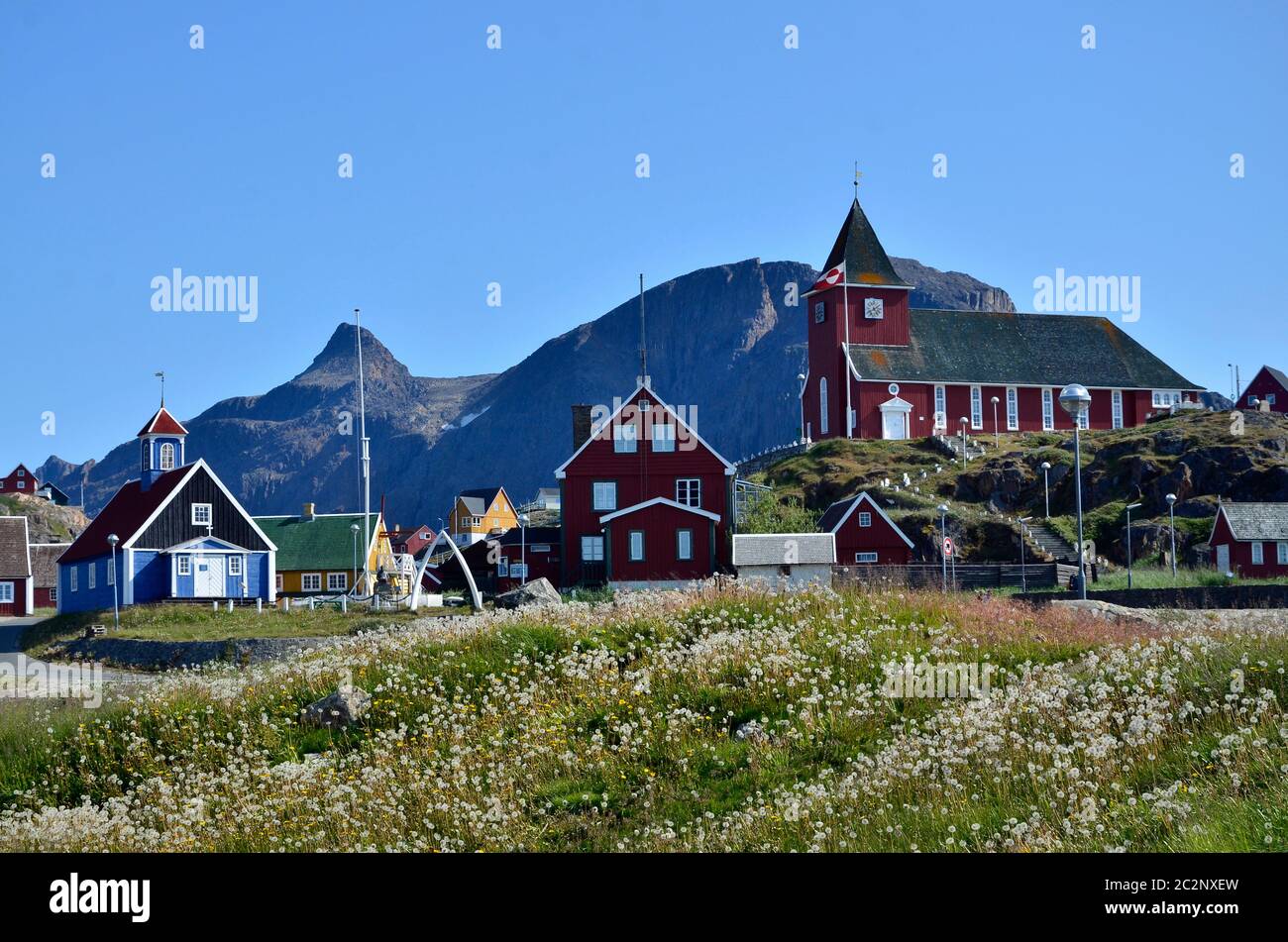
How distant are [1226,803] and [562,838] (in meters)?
5.55

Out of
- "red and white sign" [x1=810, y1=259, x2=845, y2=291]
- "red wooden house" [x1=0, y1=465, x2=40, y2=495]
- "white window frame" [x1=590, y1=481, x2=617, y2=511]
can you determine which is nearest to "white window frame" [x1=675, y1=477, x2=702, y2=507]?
"white window frame" [x1=590, y1=481, x2=617, y2=511]

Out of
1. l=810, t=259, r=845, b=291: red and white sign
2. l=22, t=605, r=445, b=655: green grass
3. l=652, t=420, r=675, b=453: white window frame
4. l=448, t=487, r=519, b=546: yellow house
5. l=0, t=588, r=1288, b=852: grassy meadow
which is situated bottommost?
l=22, t=605, r=445, b=655: green grass

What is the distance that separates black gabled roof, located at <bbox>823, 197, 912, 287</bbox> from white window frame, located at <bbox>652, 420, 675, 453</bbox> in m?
35.8

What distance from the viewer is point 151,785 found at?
15.0m

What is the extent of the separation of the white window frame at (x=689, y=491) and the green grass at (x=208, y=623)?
45.9ft

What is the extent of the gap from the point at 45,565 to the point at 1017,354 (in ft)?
213

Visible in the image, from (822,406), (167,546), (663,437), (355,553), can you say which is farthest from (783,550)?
(822,406)

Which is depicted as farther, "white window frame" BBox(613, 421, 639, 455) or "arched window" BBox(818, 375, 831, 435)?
"arched window" BBox(818, 375, 831, 435)

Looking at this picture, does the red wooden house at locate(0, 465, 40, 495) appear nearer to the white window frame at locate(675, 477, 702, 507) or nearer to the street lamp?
the street lamp

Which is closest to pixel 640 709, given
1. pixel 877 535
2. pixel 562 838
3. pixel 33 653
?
pixel 562 838

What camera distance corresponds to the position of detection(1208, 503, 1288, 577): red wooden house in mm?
57875

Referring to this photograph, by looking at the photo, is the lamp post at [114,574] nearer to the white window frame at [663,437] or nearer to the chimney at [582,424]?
the chimney at [582,424]

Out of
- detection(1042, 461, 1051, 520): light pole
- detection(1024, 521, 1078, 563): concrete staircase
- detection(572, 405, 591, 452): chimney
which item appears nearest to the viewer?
detection(572, 405, 591, 452): chimney
